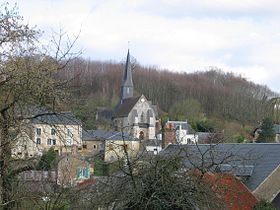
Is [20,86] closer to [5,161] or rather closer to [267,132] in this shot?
[5,161]

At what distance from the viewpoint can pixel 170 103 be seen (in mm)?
93312

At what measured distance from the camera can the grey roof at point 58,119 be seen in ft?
33.1

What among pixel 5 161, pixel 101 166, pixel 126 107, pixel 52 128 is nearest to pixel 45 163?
pixel 101 166

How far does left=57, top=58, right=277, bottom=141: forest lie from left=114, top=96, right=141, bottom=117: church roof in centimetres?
292

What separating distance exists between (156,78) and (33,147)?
89.8 m

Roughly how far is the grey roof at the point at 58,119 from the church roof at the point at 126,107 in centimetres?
6649

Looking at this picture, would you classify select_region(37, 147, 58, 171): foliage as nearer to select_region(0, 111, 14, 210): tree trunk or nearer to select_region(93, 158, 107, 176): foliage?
select_region(93, 158, 107, 176): foliage

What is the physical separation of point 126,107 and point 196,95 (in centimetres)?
2332

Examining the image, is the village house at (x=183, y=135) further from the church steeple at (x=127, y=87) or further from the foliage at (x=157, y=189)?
the church steeple at (x=127, y=87)

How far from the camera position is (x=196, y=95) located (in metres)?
100

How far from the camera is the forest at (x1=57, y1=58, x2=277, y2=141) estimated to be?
83812mm

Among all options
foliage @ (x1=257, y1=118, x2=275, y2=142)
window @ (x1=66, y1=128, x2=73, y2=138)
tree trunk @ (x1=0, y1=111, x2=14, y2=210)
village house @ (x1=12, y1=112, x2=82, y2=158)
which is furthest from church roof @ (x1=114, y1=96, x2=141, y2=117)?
tree trunk @ (x1=0, y1=111, x2=14, y2=210)

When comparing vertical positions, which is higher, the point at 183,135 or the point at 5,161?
the point at 183,135

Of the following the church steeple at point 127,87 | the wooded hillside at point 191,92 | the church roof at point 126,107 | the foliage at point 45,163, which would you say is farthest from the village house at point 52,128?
the church steeple at point 127,87
